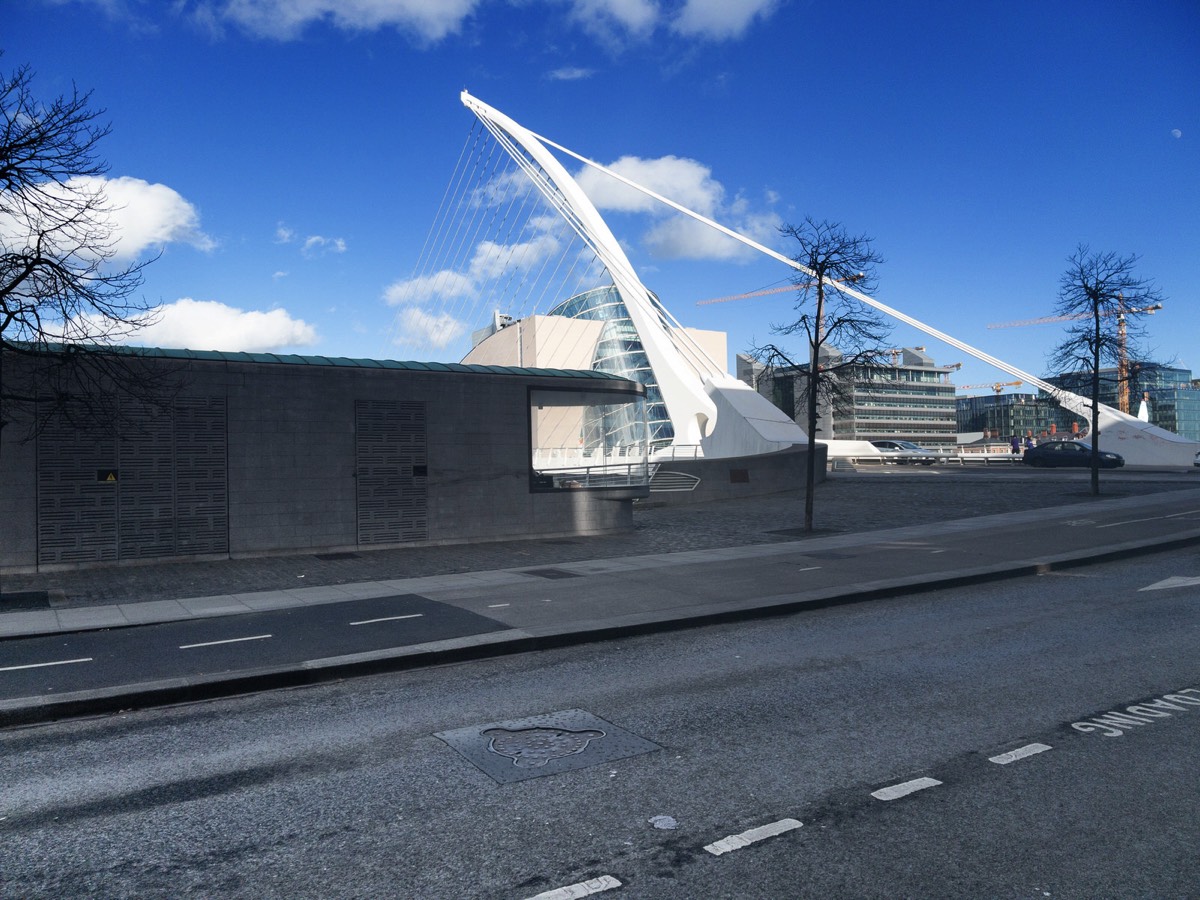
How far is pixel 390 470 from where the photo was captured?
19656 millimetres

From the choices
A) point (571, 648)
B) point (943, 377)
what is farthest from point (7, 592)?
point (943, 377)

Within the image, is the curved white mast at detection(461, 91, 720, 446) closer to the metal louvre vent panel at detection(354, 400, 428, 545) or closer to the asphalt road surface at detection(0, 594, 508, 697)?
the metal louvre vent panel at detection(354, 400, 428, 545)

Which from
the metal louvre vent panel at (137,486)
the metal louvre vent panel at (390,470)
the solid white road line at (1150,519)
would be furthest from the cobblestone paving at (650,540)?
the solid white road line at (1150,519)

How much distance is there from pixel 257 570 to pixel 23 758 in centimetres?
1003

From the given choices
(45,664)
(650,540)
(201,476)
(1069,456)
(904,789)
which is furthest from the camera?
(1069,456)

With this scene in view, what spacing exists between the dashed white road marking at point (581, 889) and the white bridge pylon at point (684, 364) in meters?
48.2

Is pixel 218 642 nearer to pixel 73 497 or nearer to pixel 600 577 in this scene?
pixel 600 577

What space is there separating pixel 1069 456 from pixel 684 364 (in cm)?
2478

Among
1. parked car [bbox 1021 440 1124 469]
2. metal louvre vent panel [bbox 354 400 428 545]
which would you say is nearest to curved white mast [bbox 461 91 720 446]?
parked car [bbox 1021 440 1124 469]

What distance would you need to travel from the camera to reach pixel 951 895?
407 cm

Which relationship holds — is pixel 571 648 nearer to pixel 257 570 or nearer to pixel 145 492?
pixel 257 570

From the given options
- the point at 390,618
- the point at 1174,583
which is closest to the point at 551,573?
the point at 390,618

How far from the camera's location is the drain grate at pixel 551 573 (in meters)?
15.3

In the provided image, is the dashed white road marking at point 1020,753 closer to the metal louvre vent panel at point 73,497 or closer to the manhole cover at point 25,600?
the manhole cover at point 25,600
